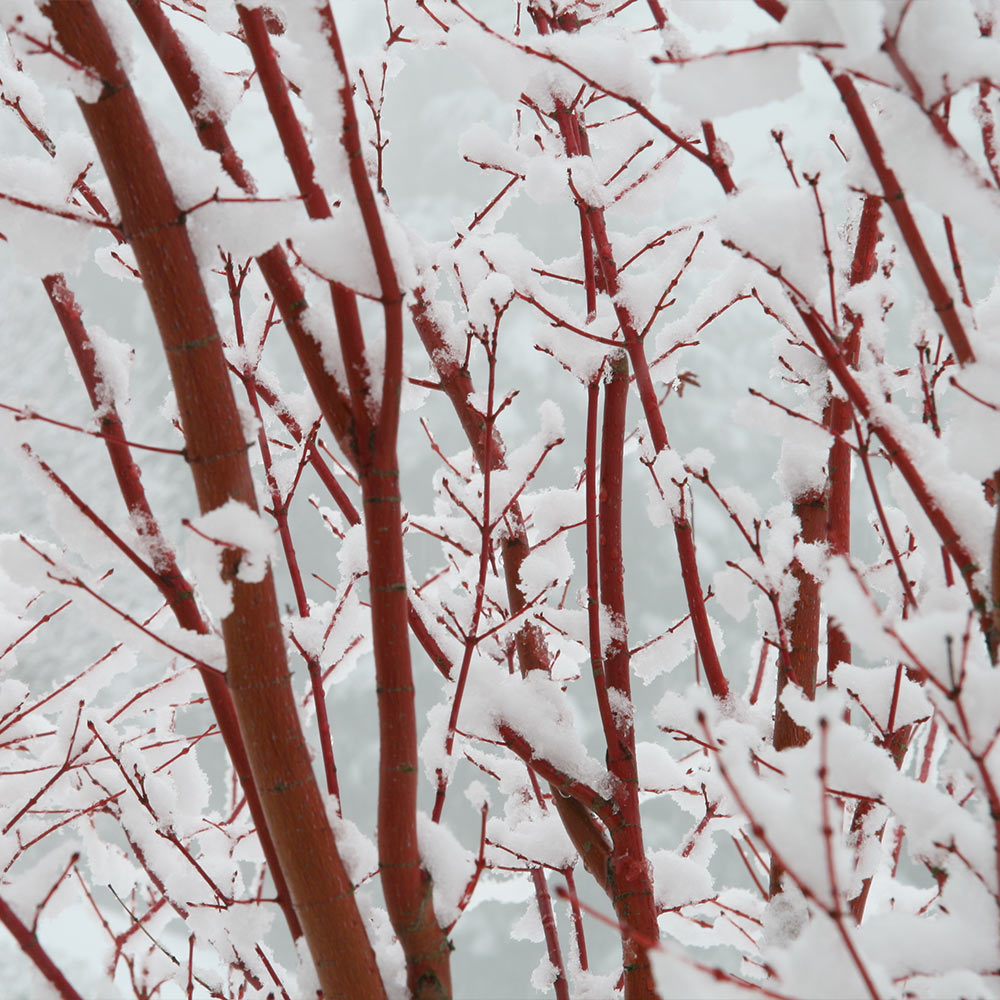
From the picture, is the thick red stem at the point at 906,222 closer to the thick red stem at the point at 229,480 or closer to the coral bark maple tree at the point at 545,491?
the coral bark maple tree at the point at 545,491

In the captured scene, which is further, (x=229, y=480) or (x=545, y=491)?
(x=545, y=491)

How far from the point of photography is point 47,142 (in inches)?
44.1

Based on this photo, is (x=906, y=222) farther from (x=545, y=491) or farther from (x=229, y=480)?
(x=545, y=491)

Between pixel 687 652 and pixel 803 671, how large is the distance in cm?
26

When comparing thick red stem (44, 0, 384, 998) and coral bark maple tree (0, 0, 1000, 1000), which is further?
thick red stem (44, 0, 384, 998)

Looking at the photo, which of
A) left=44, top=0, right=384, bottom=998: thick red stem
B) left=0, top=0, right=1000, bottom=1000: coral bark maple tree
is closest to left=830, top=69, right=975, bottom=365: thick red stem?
left=0, top=0, right=1000, bottom=1000: coral bark maple tree

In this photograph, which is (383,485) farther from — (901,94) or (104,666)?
(104,666)

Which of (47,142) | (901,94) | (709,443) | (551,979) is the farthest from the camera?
(709,443)

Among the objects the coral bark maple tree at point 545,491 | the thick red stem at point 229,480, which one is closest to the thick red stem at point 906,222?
the coral bark maple tree at point 545,491

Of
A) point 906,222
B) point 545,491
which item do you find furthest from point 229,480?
point 545,491

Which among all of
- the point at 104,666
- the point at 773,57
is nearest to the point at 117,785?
the point at 104,666

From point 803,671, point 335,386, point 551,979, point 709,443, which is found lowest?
point 551,979

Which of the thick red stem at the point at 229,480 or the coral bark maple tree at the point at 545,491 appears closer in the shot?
the coral bark maple tree at the point at 545,491

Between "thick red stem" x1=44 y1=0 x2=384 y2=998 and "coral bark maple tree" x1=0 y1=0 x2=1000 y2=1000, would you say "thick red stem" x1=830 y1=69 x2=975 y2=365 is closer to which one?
"coral bark maple tree" x1=0 y1=0 x2=1000 y2=1000
